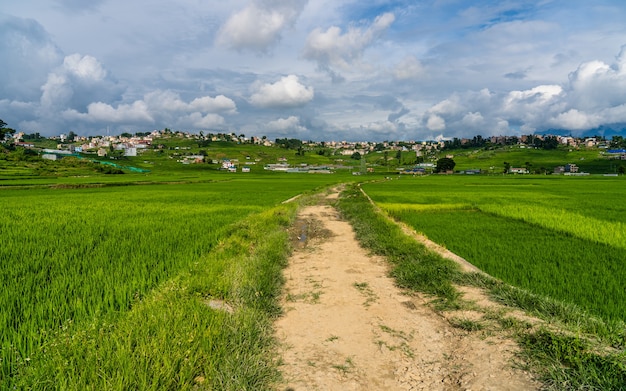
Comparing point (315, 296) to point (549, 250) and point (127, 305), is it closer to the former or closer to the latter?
point (127, 305)

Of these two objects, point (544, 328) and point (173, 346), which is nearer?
point (173, 346)

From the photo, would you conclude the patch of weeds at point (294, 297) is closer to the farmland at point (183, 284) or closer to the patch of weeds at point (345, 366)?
the farmland at point (183, 284)

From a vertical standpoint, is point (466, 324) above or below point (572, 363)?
below

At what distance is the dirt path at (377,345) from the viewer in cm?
427

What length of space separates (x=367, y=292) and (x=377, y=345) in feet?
7.88

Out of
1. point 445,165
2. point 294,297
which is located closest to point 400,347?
point 294,297

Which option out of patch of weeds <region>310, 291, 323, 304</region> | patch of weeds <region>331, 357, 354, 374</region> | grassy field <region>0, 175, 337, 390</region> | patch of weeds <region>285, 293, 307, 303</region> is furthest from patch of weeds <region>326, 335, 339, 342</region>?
patch of weeds <region>285, 293, 307, 303</region>

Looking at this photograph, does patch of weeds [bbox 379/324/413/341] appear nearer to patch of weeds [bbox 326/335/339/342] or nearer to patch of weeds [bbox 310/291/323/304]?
patch of weeds [bbox 326/335/339/342]

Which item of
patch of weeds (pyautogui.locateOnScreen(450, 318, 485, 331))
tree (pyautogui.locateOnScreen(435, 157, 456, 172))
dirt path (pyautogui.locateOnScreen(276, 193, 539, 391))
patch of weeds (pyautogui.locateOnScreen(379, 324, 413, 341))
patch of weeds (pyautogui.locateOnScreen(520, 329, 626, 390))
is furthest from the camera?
tree (pyautogui.locateOnScreen(435, 157, 456, 172))

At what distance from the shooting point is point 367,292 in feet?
24.9

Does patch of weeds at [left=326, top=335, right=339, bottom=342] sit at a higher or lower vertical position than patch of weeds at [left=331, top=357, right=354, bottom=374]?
lower

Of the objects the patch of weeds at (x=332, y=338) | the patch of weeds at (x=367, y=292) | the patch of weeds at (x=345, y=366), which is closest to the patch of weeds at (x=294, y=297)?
the patch of weeds at (x=367, y=292)

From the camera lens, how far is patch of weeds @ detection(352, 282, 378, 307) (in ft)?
23.2

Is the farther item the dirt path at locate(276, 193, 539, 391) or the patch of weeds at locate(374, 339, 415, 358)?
the patch of weeds at locate(374, 339, 415, 358)
